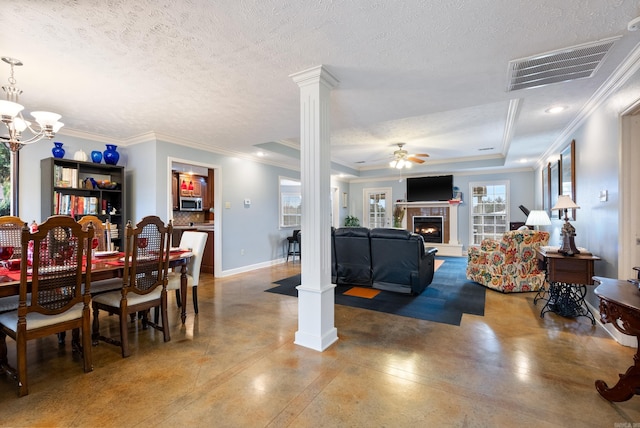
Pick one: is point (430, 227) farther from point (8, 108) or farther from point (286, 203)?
point (8, 108)

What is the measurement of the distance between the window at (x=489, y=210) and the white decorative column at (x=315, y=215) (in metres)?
7.02

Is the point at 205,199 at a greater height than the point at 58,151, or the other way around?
the point at 58,151

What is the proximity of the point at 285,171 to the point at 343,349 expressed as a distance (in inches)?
203

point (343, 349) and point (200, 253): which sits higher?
point (200, 253)

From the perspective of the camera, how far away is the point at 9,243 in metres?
2.66

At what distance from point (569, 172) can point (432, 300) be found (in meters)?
2.68

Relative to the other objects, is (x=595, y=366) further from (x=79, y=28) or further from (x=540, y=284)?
(x=79, y=28)

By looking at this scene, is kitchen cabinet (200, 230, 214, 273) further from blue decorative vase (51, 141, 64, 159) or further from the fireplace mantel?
the fireplace mantel

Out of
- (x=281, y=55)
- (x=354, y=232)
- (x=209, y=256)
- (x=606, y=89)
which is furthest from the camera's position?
(x=209, y=256)

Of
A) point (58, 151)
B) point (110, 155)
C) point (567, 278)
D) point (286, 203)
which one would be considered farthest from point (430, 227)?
point (58, 151)

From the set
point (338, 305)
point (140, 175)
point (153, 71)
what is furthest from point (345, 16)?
point (140, 175)

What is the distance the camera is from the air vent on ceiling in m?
2.22

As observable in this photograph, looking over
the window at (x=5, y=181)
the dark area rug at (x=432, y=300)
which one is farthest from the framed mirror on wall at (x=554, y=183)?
the window at (x=5, y=181)

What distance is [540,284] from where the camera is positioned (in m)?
4.36
